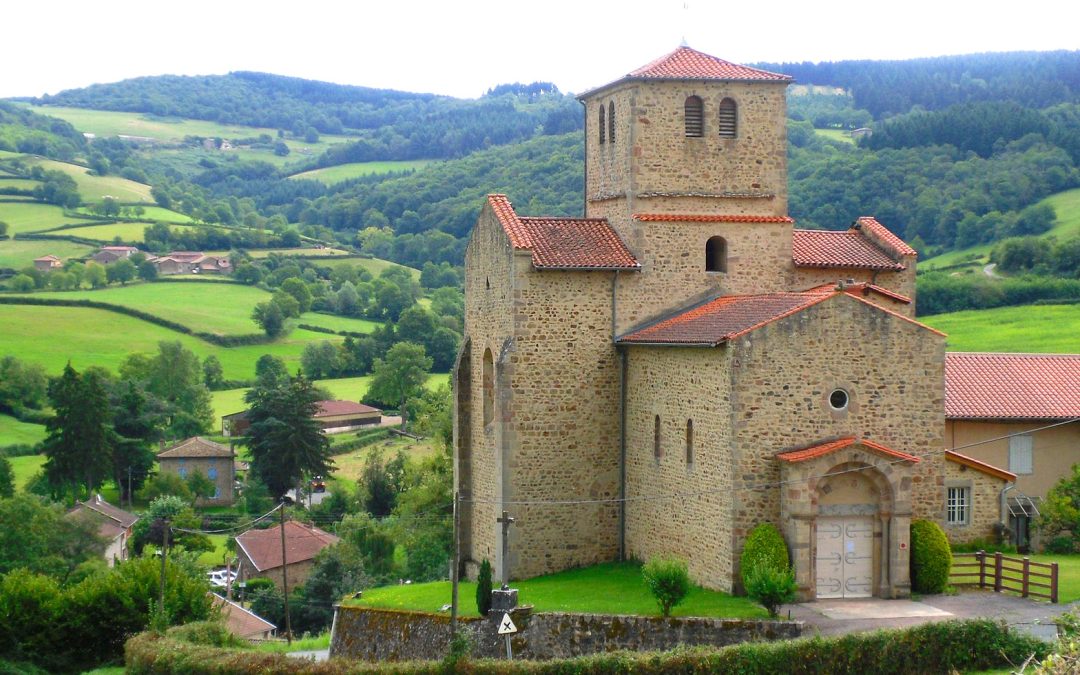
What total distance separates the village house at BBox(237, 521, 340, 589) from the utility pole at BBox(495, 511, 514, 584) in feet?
108

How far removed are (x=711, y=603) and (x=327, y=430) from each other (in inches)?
2826

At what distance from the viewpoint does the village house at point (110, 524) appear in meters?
71.5

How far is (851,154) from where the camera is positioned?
127m

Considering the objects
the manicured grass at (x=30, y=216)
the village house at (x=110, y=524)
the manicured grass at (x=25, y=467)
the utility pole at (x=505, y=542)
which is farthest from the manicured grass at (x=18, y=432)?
the utility pole at (x=505, y=542)

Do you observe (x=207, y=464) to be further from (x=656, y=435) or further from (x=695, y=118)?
(x=656, y=435)

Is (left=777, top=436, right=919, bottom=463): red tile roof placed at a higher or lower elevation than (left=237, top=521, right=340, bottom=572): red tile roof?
higher

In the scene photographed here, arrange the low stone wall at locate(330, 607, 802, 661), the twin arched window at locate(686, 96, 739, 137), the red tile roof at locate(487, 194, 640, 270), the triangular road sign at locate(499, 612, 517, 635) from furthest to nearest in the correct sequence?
the twin arched window at locate(686, 96, 739, 137) < the red tile roof at locate(487, 194, 640, 270) < the triangular road sign at locate(499, 612, 517, 635) < the low stone wall at locate(330, 607, 802, 661)

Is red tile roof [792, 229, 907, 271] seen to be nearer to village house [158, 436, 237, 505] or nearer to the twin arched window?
the twin arched window

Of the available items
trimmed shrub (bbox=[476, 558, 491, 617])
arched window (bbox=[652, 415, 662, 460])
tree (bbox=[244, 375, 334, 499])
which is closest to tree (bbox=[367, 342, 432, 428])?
tree (bbox=[244, 375, 334, 499])

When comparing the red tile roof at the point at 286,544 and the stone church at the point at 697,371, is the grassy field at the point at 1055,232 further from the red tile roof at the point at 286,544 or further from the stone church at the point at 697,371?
the stone church at the point at 697,371

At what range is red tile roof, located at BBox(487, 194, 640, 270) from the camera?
36500 mm

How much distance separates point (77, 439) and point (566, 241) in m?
55.7

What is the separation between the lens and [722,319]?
111 ft

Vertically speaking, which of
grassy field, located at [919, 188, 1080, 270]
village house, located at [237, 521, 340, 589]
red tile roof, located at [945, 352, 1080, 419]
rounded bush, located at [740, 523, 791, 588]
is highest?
grassy field, located at [919, 188, 1080, 270]
